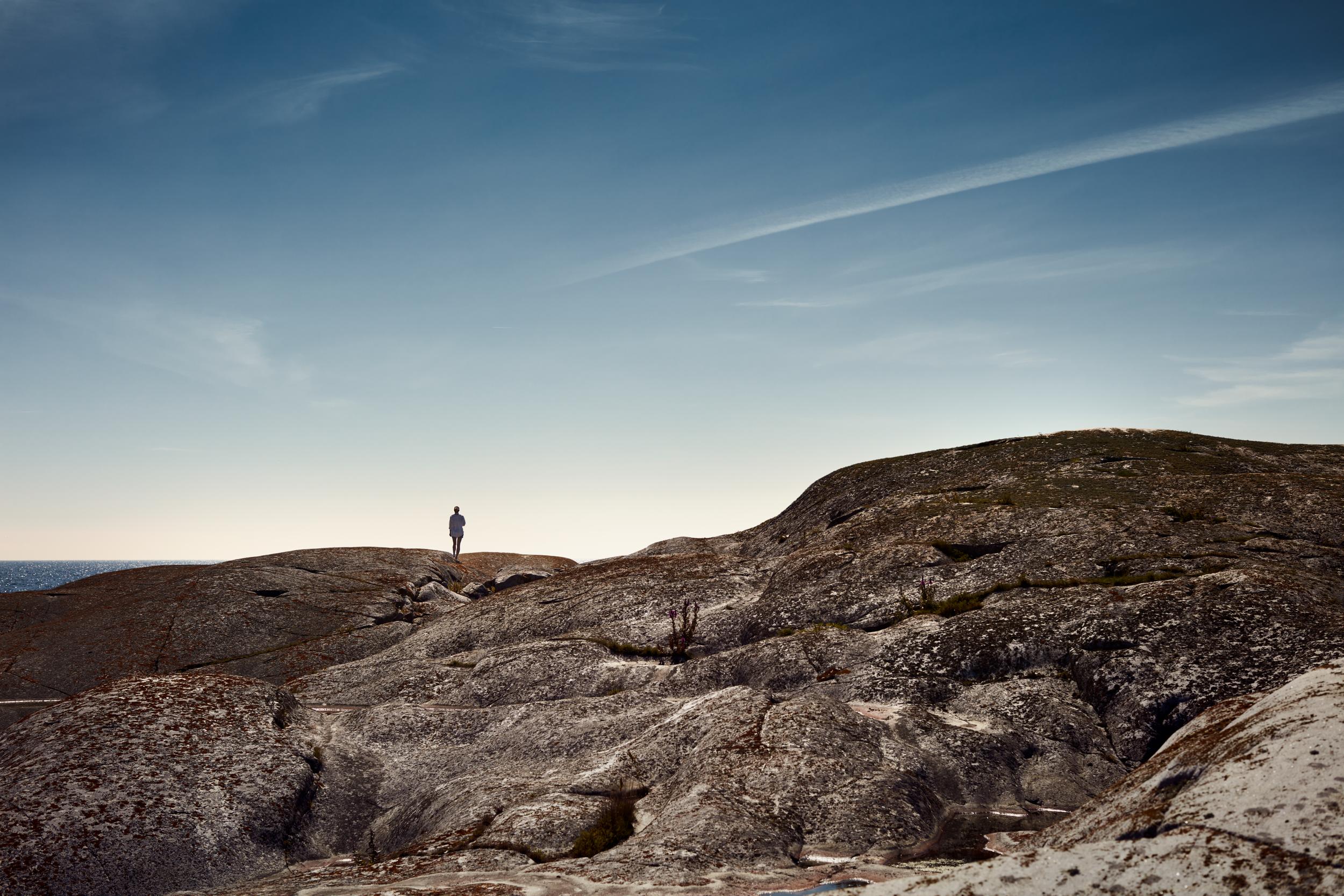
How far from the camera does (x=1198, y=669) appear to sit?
20.1m

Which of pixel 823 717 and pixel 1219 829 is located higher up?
pixel 1219 829

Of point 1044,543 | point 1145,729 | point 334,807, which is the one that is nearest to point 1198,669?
point 1145,729

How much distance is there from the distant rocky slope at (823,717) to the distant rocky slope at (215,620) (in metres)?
0.71

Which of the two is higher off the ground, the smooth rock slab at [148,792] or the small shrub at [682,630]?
the small shrub at [682,630]

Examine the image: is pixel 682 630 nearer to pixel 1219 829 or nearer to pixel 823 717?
pixel 823 717

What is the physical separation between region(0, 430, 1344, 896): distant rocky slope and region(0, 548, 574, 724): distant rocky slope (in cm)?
71

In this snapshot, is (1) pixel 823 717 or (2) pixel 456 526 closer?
(1) pixel 823 717

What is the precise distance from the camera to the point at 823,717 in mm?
19531

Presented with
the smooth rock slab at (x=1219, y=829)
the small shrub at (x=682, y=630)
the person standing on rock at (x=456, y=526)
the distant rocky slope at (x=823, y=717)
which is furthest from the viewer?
the person standing on rock at (x=456, y=526)

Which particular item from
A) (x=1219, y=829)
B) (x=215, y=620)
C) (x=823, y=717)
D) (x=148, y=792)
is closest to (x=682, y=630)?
(x=823, y=717)

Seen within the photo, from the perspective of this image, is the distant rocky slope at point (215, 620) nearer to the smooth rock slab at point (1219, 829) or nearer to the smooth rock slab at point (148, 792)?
the smooth rock slab at point (148, 792)

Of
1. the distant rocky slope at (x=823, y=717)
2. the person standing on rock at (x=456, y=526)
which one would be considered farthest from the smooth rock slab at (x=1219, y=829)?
the person standing on rock at (x=456, y=526)

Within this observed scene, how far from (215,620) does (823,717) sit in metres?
35.5

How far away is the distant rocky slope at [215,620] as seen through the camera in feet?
126
